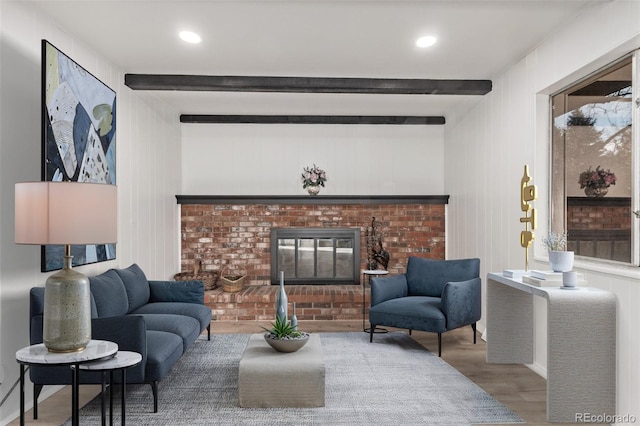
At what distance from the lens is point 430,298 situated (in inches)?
200

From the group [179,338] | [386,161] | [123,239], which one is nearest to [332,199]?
[386,161]

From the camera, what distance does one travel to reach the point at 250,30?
390 centimetres

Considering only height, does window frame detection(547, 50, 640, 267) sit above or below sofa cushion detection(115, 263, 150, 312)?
above

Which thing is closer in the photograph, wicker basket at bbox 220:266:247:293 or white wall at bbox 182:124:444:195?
wicker basket at bbox 220:266:247:293

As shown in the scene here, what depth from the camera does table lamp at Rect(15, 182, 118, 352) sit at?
91.4 inches

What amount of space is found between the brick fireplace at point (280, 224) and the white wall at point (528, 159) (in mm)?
406

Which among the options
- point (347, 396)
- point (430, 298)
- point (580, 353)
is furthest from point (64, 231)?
point (430, 298)

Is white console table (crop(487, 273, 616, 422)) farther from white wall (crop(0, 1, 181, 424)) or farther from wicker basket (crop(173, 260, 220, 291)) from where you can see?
wicker basket (crop(173, 260, 220, 291))

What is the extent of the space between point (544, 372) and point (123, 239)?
3933 mm

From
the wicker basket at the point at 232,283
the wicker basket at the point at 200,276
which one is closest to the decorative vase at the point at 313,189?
the wicker basket at the point at 232,283

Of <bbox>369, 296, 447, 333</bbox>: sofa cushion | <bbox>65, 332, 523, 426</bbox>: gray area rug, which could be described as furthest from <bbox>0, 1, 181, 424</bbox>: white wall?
<bbox>369, 296, 447, 333</bbox>: sofa cushion

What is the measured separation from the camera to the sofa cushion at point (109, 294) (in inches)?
142

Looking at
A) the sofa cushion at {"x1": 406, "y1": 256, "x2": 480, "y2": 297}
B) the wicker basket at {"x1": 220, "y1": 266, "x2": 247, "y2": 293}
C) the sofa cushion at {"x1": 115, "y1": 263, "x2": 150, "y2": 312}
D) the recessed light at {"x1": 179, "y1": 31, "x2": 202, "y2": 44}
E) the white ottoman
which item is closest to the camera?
the white ottoman

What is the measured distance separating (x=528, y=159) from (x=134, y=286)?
361 cm
